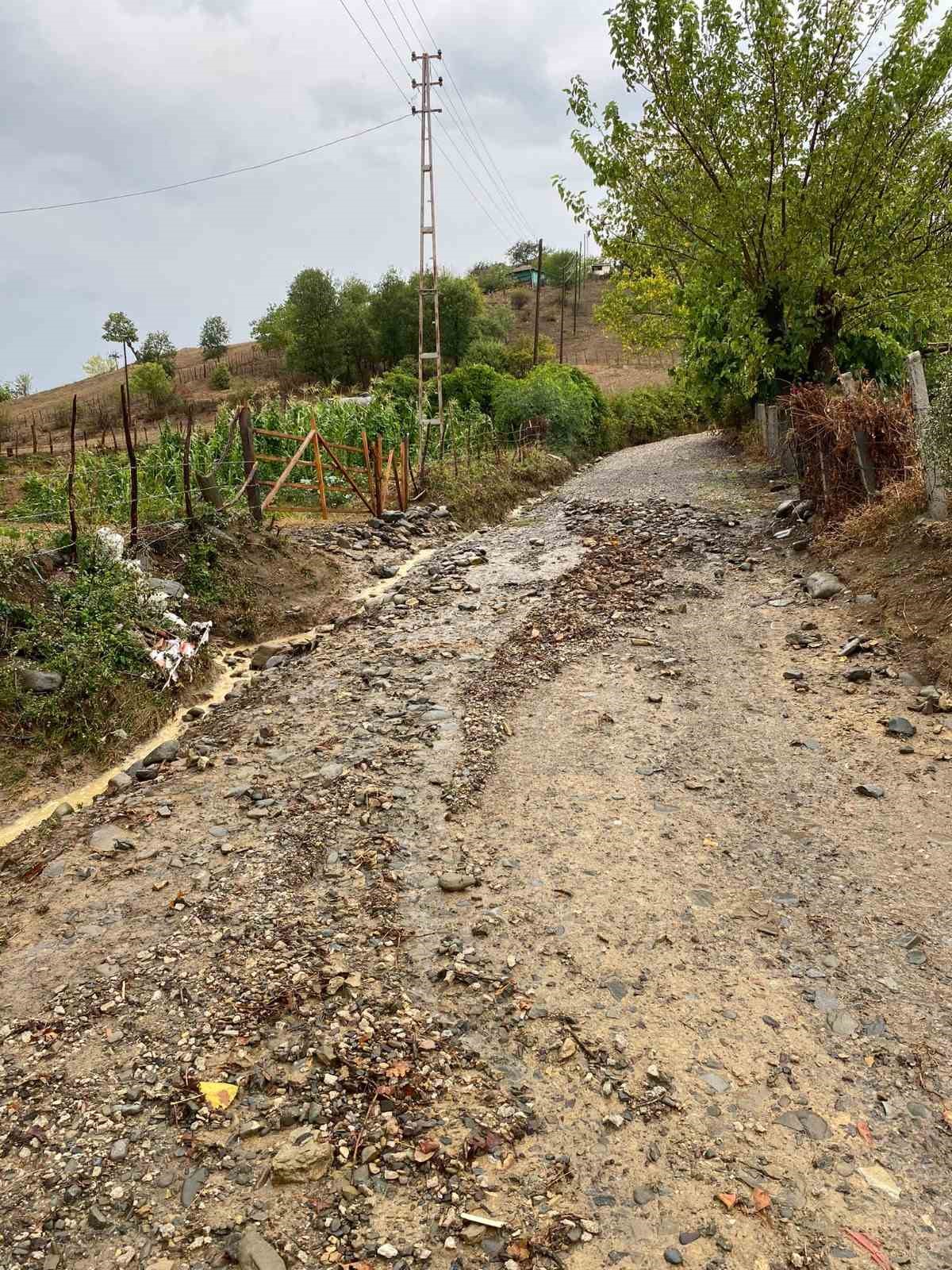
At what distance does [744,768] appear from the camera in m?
5.27

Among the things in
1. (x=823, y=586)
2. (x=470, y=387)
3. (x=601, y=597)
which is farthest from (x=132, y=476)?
(x=470, y=387)

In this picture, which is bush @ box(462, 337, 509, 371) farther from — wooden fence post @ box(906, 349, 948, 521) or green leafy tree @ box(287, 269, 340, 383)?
wooden fence post @ box(906, 349, 948, 521)

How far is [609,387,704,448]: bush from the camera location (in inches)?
1375

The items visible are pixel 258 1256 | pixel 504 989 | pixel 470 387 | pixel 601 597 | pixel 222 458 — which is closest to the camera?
pixel 258 1256

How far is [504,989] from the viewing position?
3.49 metres

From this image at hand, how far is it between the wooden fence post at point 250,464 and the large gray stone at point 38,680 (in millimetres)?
4657

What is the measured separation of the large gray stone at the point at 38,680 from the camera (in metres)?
6.24

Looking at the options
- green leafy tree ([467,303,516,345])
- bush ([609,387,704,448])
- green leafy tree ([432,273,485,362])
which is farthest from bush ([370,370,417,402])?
green leafy tree ([467,303,516,345])

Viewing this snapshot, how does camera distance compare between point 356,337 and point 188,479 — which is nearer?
point 188,479

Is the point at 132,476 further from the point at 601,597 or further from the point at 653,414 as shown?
the point at 653,414

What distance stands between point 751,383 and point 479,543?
21.2ft

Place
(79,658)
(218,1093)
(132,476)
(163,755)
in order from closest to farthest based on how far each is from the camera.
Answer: (218,1093) → (163,755) → (79,658) → (132,476)

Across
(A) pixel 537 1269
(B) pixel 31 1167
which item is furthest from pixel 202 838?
(A) pixel 537 1269

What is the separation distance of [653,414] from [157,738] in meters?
33.7
